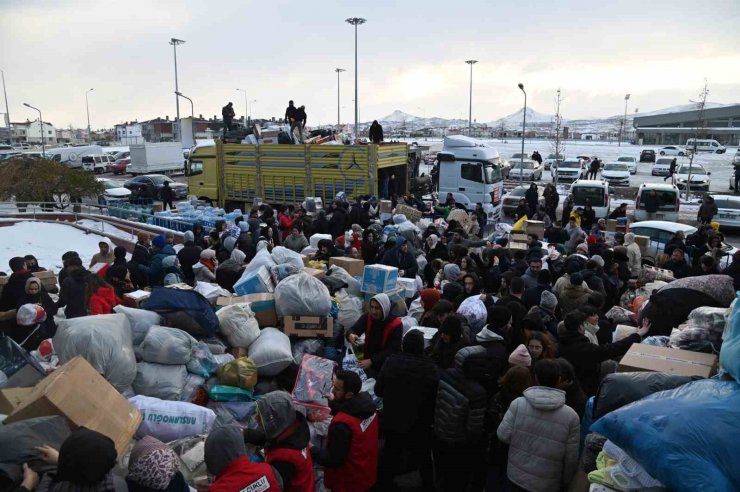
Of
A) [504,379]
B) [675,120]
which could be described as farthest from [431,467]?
[675,120]

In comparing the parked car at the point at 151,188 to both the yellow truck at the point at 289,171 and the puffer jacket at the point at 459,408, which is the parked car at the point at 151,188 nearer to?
the yellow truck at the point at 289,171

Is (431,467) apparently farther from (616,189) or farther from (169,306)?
(616,189)

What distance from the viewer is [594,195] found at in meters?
17.9

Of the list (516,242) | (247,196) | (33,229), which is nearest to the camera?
(516,242)

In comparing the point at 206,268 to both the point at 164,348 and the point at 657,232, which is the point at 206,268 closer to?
the point at 164,348

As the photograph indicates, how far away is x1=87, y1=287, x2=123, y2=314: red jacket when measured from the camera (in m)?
5.92

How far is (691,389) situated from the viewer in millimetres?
2945

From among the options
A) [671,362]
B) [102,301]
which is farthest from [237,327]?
[671,362]

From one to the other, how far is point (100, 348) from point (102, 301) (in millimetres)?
1899

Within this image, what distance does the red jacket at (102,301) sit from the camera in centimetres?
592

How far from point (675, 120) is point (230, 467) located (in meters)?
90.7

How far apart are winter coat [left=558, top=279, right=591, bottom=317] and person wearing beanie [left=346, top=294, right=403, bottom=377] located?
2307 millimetres

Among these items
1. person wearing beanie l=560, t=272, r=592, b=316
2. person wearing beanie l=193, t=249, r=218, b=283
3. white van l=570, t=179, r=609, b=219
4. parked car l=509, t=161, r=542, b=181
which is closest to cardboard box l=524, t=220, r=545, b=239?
person wearing beanie l=560, t=272, r=592, b=316

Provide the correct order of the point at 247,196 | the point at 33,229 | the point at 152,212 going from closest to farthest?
the point at 33,229 < the point at 152,212 < the point at 247,196
